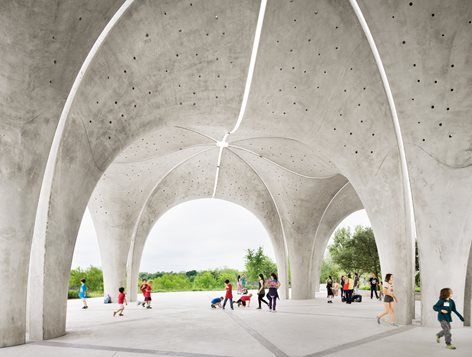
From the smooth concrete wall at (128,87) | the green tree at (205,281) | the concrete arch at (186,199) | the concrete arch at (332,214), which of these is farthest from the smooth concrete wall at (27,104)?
the green tree at (205,281)

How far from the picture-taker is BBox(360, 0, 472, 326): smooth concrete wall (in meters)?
8.58

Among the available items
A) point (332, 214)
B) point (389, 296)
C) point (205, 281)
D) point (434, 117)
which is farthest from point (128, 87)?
point (205, 281)

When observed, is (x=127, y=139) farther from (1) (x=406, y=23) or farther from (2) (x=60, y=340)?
(1) (x=406, y=23)

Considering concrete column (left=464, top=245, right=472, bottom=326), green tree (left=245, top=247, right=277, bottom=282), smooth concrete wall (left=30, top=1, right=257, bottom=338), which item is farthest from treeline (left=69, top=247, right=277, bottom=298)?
concrete column (left=464, top=245, right=472, bottom=326)

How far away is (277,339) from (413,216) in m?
5.74

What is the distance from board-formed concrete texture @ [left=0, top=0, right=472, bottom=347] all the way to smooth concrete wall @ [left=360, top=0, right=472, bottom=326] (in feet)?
0.09

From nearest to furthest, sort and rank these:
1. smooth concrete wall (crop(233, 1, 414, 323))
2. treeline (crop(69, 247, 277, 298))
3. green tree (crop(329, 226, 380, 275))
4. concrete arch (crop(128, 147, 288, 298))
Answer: smooth concrete wall (crop(233, 1, 414, 323)) < concrete arch (crop(128, 147, 288, 298)) < green tree (crop(329, 226, 380, 275)) < treeline (crop(69, 247, 277, 298))

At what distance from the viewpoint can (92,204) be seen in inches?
811

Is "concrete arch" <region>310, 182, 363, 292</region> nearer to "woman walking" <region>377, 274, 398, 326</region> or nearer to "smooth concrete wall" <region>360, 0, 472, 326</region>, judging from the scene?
"woman walking" <region>377, 274, 398, 326</region>

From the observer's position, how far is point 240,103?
13.1 metres

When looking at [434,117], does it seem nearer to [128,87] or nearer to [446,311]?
[446,311]

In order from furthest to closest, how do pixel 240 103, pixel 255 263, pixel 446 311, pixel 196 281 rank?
pixel 196 281, pixel 255 263, pixel 240 103, pixel 446 311

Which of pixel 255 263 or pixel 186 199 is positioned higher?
pixel 186 199

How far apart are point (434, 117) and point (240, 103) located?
615 cm
